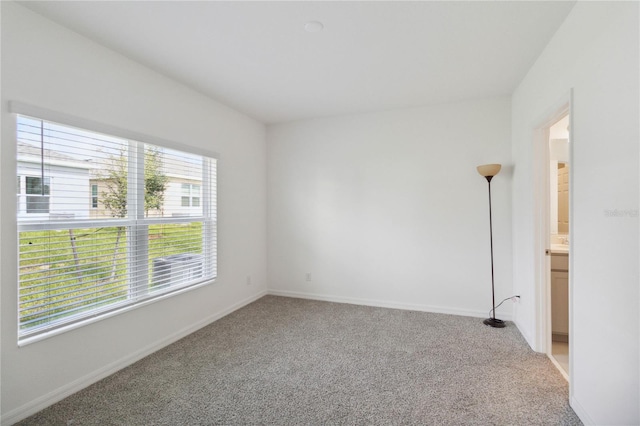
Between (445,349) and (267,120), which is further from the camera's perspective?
(267,120)

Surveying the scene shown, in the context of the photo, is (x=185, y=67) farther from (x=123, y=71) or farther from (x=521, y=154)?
(x=521, y=154)

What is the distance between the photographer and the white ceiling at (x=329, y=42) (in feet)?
6.29

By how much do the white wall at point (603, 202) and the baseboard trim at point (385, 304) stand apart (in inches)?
66.2

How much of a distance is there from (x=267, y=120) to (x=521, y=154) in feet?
10.6

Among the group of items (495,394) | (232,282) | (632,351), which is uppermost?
(632,351)

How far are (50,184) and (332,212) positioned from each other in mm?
3004

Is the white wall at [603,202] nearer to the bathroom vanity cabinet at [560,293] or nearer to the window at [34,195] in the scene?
the bathroom vanity cabinet at [560,293]

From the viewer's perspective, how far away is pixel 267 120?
4320 mm

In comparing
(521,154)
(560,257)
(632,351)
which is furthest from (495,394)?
(521,154)

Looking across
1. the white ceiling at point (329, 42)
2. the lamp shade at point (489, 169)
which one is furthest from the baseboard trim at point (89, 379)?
the lamp shade at point (489, 169)

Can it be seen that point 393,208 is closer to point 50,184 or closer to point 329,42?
point 329,42

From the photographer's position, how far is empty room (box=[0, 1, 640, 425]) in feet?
5.89

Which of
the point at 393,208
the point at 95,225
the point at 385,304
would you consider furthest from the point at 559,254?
the point at 95,225

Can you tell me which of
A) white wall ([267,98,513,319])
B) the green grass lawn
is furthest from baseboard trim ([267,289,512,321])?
the green grass lawn
